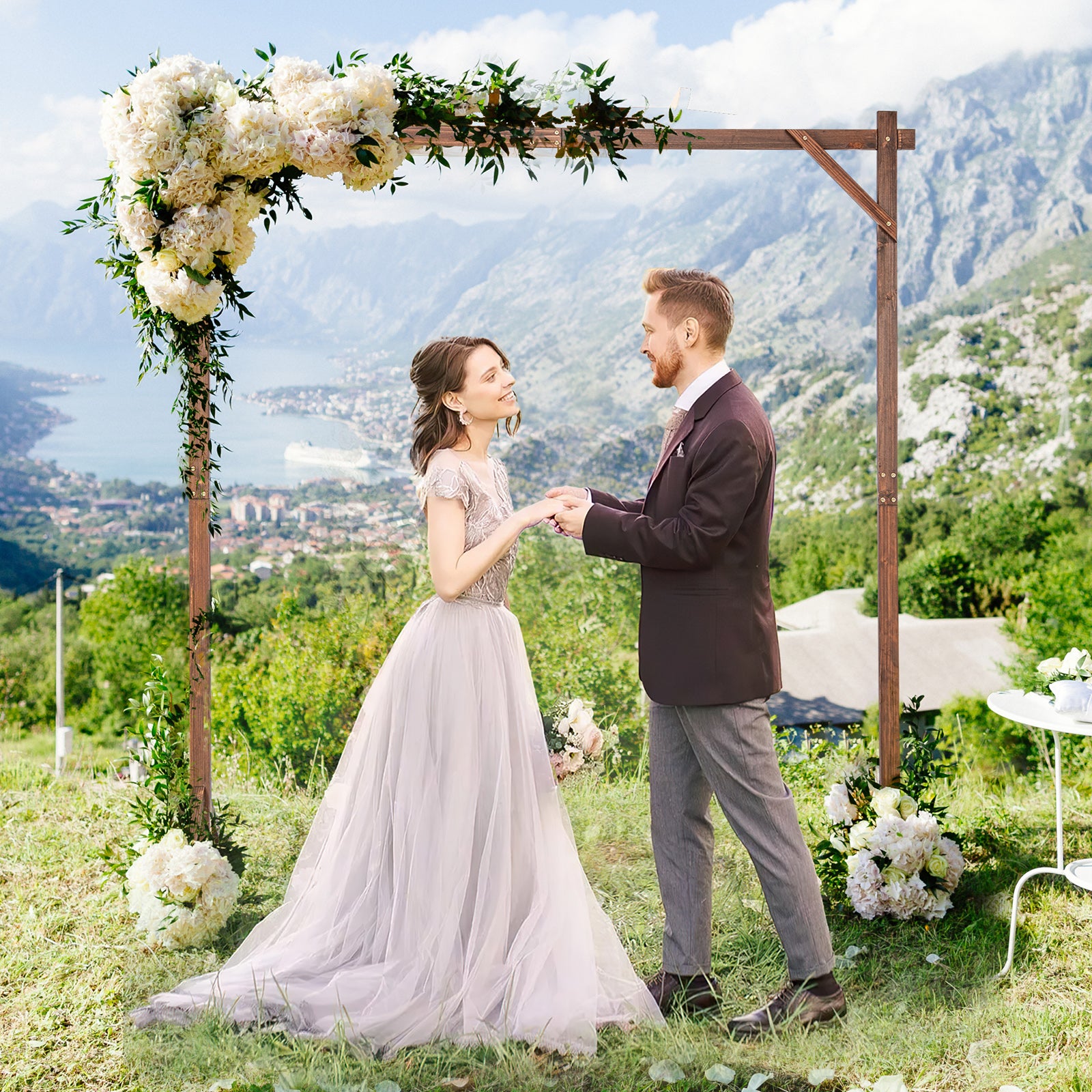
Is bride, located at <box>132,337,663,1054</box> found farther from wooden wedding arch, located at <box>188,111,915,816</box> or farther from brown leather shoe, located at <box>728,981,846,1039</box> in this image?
wooden wedding arch, located at <box>188,111,915,816</box>

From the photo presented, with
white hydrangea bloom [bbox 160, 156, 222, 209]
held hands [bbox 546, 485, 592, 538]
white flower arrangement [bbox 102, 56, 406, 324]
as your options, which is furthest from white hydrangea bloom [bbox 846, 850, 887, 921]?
white hydrangea bloom [bbox 160, 156, 222, 209]

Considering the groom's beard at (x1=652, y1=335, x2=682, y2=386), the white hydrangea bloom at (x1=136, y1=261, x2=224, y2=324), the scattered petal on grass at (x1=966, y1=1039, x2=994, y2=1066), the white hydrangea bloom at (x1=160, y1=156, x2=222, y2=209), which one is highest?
the white hydrangea bloom at (x1=160, y1=156, x2=222, y2=209)

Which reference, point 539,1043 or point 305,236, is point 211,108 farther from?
point 305,236

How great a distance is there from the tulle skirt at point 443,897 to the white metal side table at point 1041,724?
1103 millimetres

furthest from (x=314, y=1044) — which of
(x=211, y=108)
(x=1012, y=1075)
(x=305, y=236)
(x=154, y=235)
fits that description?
(x=305, y=236)

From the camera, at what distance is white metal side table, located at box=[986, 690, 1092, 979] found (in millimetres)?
2896

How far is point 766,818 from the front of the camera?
8.72ft

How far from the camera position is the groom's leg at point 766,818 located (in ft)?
8.72

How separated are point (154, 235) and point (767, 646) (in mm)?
1988

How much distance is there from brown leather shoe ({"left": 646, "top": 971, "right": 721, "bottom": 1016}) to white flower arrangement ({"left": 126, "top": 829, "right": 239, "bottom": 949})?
142 cm

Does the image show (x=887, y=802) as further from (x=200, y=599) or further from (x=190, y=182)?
(x=190, y=182)

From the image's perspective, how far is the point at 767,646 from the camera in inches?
108

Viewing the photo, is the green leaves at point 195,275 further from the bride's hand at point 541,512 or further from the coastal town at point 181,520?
the coastal town at point 181,520

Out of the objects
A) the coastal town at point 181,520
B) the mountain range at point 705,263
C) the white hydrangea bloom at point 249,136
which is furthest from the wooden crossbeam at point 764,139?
the mountain range at point 705,263
